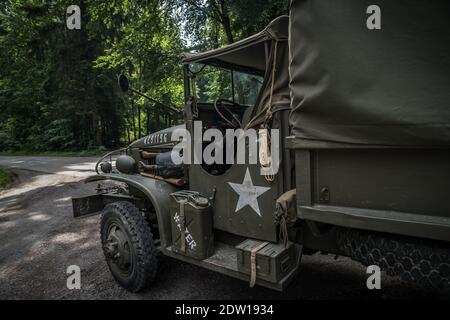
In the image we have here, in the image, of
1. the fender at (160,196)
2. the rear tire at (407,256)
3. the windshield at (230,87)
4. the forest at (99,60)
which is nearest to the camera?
the rear tire at (407,256)

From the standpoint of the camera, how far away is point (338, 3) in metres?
1.86

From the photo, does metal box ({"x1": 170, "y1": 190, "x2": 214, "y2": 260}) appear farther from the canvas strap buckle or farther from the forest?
the forest

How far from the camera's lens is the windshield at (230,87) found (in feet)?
10.9

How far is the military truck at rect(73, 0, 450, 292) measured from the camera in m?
1.66

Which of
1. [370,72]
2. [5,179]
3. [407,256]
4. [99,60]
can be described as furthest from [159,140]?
[5,179]

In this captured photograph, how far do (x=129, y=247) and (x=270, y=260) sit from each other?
1.59 metres

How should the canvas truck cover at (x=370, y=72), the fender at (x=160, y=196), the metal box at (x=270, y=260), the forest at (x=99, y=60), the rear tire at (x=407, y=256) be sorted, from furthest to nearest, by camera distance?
1. the forest at (x=99, y=60)
2. the fender at (x=160, y=196)
3. the metal box at (x=270, y=260)
4. the rear tire at (x=407, y=256)
5. the canvas truck cover at (x=370, y=72)

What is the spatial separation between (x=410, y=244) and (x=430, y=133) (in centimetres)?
64

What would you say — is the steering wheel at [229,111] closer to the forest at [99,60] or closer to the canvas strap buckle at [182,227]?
the canvas strap buckle at [182,227]

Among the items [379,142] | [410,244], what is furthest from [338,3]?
[410,244]

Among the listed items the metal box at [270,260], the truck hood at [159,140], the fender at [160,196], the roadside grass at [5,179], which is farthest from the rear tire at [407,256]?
the roadside grass at [5,179]

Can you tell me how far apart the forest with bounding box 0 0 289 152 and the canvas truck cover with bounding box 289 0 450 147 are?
2.38 m

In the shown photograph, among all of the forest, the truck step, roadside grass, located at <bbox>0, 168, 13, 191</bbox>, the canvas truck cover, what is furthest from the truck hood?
roadside grass, located at <bbox>0, 168, 13, 191</bbox>

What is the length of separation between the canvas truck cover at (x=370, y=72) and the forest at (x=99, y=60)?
238 centimetres
